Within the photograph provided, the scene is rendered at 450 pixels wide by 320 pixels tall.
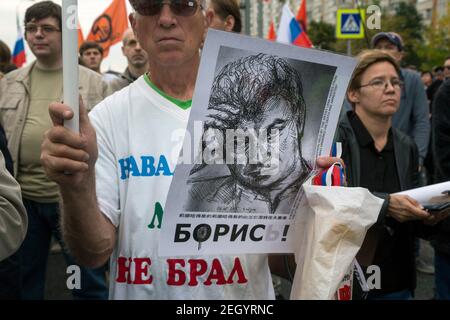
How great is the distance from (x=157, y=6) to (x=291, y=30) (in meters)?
7.27

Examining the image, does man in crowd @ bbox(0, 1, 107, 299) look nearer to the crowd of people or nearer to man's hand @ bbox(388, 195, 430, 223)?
the crowd of people

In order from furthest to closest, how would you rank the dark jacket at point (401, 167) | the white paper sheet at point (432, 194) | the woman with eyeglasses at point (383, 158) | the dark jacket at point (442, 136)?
1. the dark jacket at point (442, 136)
2. the woman with eyeglasses at point (383, 158)
3. the dark jacket at point (401, 167)
4. the white paper sheet at point (432, 194)

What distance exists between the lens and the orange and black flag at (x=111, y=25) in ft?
25.7

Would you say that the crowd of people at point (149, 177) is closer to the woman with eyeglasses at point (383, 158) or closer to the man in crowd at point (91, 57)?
the woman with eyeglasses at point (383, 158)

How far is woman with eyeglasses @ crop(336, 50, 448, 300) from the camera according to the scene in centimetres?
265

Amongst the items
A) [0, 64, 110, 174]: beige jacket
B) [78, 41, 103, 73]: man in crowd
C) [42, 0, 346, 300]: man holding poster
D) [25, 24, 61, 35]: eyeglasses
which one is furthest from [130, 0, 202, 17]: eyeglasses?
[78, 41, 103, 73]: man in crowd

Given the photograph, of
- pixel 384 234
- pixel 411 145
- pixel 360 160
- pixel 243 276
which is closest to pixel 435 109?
pixel 411 145

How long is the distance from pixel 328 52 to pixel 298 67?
0.27 ft

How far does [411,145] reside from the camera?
2879 mm

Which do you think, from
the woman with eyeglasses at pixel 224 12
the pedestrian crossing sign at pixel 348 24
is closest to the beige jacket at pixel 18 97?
the woman with eyeglasses at pixel 224 12

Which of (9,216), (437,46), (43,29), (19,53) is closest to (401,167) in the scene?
(9,216)

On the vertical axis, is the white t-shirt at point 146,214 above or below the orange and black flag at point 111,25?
below

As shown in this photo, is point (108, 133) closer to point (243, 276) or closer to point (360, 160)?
point (243, 276)

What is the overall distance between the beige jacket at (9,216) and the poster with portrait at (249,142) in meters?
0.38
